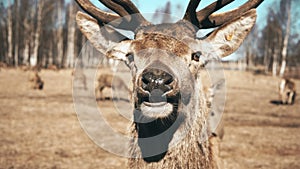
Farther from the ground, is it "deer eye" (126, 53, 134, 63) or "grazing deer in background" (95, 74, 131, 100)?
"deer eye" (126, 53, 134, 63)

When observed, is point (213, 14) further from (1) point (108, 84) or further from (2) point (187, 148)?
(1) point (108, 84)

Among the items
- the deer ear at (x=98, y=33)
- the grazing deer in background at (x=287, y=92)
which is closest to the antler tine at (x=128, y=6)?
the deer ear at (x=98, y=33)

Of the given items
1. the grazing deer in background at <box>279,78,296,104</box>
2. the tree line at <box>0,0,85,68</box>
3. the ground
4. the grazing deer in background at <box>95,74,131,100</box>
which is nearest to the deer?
the ground

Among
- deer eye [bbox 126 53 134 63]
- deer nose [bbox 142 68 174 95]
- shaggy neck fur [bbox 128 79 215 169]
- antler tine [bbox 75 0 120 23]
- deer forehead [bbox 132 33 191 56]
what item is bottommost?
shaggy neck fur [bbox 128 79 215 169]

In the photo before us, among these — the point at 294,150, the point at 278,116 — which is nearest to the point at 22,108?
the point at 294,150

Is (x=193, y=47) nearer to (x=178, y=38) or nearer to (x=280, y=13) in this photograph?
(x=178, y=38)

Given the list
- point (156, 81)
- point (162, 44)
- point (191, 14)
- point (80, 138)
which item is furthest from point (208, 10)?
point (80, 138)

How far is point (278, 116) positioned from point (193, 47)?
1316 cm

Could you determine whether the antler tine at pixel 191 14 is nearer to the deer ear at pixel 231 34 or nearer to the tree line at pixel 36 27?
the deer ear at pixel 231 34

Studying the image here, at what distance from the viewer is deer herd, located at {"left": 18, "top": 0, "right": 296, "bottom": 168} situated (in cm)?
282

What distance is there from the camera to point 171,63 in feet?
9.82

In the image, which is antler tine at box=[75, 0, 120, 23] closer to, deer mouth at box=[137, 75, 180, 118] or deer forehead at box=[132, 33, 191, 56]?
deer forehead at box=[132, 33, 191, 56]

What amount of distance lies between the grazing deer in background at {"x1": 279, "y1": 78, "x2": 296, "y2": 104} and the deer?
18.0 meters

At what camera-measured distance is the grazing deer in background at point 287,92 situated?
66.2 ft
